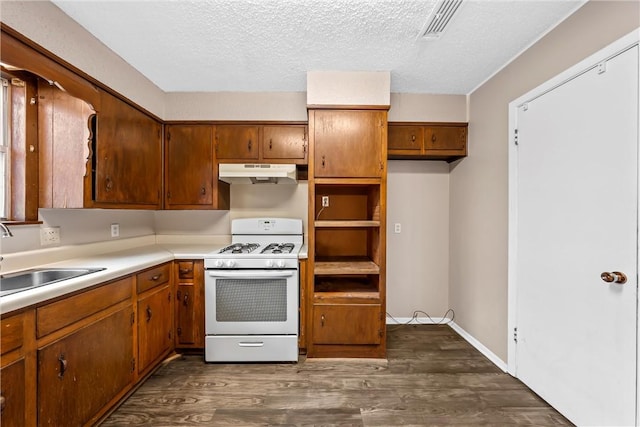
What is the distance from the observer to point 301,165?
290 cm

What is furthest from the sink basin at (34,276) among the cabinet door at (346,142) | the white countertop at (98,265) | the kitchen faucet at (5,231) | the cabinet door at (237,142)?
the cabinet door at (346,142)

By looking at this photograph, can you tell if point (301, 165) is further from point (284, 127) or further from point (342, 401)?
point (342, 401)

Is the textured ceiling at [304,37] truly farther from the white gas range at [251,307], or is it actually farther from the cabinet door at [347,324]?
the cabinet door at [347,324]

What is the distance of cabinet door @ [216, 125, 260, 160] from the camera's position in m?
2.84

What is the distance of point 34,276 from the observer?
174 cm

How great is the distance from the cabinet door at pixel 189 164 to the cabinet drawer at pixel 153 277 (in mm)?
769

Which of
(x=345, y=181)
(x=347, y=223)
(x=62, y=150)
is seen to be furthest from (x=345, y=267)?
(x=62, y=150)

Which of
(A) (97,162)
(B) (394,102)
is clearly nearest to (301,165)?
(B) (394,102)

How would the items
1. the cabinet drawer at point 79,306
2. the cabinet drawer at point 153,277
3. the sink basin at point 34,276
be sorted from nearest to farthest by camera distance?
the cabinet drawer at point 79,306, the sink basin at point 34,276, the cabinet drawer at point 153,277

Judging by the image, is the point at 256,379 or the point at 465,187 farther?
the point at 465,187

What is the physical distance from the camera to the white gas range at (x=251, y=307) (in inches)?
94.1

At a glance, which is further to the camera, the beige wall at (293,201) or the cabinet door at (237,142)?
the cabinet door at (237,142)

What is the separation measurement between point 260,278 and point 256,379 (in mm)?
758

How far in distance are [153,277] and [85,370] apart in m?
0.73
